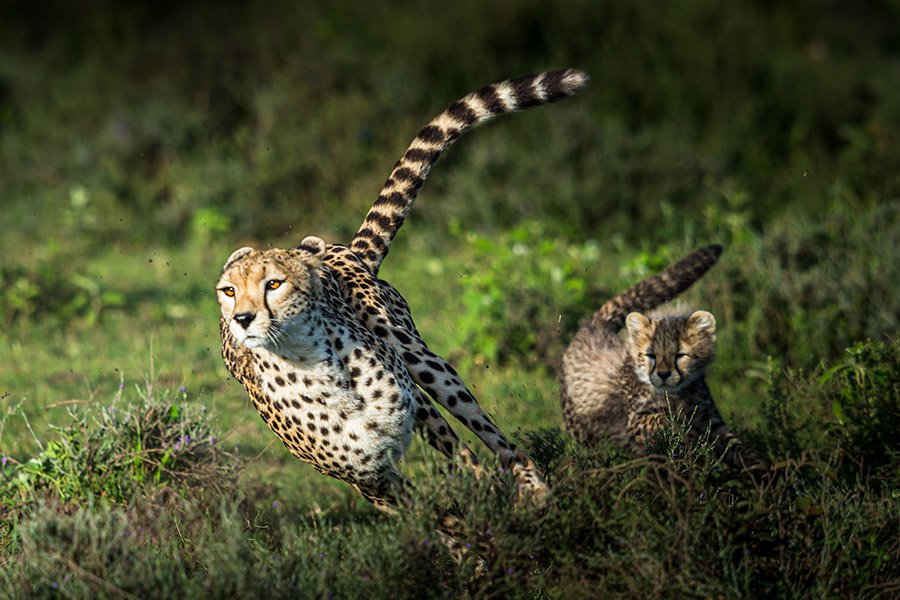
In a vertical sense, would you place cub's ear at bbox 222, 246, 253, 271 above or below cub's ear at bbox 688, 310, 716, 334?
above

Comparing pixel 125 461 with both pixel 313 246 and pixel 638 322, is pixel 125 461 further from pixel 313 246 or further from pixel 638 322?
pixel 638 322

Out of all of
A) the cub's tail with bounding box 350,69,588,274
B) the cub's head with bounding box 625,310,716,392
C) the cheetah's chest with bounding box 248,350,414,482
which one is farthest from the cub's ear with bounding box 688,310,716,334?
the cheetah's chest with bounding box 248,350,414,482

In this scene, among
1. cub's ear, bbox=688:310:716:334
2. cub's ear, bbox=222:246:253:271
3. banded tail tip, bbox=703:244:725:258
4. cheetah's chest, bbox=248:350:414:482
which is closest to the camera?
cheetah's chest, bbox=248:350:414:482

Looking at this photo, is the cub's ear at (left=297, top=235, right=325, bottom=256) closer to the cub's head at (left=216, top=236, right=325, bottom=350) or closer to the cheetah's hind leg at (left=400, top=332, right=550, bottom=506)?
the cheetah's hind leg at (left=400, top=332, right=550, bottom=506)

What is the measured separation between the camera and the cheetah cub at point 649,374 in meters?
4.91

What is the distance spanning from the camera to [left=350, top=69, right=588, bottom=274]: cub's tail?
194 inches

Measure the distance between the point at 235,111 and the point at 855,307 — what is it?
6636mm

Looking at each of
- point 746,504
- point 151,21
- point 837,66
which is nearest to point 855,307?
point 746,504

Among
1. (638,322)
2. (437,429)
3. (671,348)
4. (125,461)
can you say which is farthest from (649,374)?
(125,461)

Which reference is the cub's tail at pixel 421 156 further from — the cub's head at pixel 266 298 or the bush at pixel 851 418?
the bush at pixel 851 418

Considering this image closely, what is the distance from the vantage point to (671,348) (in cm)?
494

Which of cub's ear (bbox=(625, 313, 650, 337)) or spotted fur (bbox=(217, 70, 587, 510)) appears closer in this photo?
spotted fur (bbox=(217, 70, 587, 510))

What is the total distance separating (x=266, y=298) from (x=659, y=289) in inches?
89.0

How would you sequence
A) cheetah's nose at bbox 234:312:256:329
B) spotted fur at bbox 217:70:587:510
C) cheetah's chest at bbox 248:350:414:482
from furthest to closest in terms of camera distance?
cheetah's chest at bbox 248:350:414:482 → spotted fur at bbox 217:70:587:510 → cheetah's nose at bbox 234:312:256:329
